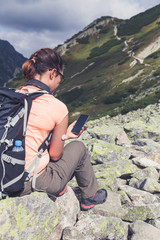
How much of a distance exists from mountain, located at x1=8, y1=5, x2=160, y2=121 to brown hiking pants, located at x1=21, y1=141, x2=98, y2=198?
22.2 meters

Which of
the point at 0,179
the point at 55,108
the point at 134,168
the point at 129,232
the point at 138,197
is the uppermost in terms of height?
the point at 55,108

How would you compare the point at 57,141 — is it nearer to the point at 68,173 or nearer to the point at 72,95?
the point at 68,173

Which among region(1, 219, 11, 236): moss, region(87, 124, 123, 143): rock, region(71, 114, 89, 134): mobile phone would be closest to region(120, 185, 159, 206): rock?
region(71, 114, 89, 134): mobile phone

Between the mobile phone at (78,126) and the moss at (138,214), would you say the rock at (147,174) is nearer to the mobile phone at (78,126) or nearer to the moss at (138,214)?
the moss at (138,214)

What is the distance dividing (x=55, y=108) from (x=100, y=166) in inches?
159

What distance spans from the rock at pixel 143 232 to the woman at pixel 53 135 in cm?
120

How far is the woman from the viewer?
3225 mm

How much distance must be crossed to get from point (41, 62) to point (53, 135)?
1.24m

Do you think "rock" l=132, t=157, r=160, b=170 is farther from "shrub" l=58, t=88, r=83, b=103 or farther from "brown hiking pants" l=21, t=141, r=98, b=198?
"shrub" l=58, t=88, r=83, b=103

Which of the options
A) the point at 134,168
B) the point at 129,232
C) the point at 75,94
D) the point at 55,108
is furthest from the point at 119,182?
the point at 75,94

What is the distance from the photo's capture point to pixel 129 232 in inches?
152

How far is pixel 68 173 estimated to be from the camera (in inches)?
155

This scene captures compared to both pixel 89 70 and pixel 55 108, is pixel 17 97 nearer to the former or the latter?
pixel 55 108

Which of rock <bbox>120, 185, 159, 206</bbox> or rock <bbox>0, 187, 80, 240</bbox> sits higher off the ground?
rock <bbox>0, 187, 80, 240</bbox>
